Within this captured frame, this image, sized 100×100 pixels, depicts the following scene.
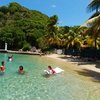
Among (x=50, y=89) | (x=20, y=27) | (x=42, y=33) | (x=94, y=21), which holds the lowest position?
(x=50, y=89)

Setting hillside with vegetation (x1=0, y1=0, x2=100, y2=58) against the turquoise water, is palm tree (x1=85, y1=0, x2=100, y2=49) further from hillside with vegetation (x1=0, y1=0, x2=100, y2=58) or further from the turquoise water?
the turquoise water

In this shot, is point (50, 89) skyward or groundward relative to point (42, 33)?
groundward

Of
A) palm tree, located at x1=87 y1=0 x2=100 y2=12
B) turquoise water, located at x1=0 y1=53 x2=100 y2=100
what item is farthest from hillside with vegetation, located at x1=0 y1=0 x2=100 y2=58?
turquoise water, located at x1=0 y1=53 x2=100 y2=100

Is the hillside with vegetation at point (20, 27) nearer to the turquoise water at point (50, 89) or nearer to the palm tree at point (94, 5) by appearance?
the palm tree at point (94, 5)

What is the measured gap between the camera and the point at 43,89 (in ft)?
54.5

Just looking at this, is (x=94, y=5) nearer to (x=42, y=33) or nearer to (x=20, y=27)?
(x=42, y=33)

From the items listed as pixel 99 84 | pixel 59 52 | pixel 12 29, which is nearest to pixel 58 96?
pixel 99 84

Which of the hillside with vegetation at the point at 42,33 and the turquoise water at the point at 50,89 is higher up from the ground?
the hillside with vegetation at the point at 42,33

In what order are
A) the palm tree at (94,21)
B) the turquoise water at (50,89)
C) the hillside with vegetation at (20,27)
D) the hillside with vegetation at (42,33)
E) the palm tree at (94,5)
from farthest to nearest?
the hillside with vegetation at (20,27), the hillside with vegetation at (42,33), the palm tree at (94,5), the palm tree at (94,21), the turquoise water at (50,89)

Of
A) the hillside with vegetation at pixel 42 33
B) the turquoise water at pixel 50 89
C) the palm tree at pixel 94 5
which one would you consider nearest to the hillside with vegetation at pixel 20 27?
the hillside with vegetation at pixel 42 33

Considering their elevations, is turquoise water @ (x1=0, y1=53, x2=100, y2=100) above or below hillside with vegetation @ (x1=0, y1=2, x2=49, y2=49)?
below

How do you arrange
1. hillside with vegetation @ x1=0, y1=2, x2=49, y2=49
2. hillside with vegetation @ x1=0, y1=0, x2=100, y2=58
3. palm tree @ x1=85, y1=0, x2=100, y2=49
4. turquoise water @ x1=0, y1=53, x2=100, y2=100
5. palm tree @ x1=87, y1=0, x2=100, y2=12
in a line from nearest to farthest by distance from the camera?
turquoise water @ x1=0, y1=53, x2=100, y2=100 → palm tree @ x1=85, y1=0, x2=100, y2=49 → palm tree @ x1=87, y1=0, x2=100, y2=12 → hillside with vegetation @ x1=0, y1=0, x2=100, y2=58 → hillside with vegetation @ x1=0, y1=2, x2=49, y2=49

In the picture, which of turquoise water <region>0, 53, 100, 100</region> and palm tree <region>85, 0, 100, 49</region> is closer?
turquoise water <region>0, 53, 100, 100</region>

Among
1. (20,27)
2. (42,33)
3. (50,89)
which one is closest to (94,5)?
(50,89)
